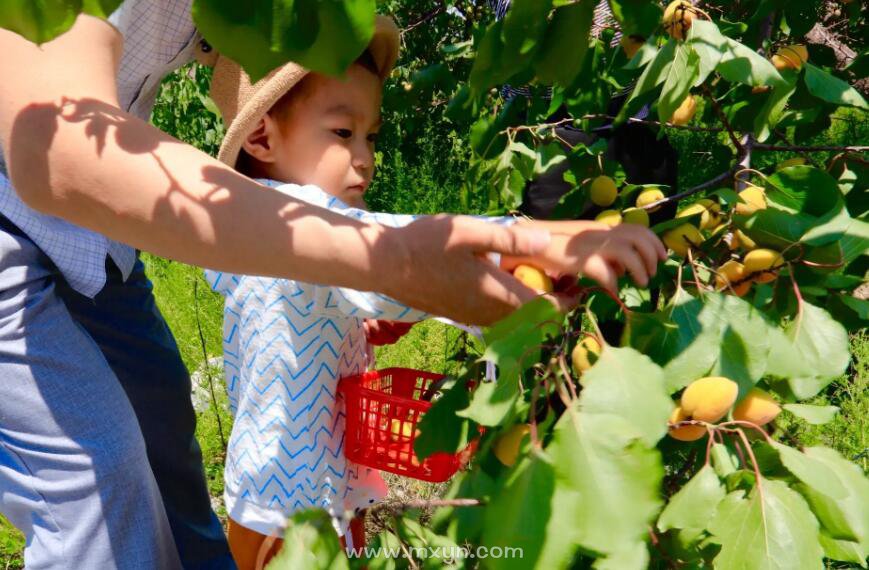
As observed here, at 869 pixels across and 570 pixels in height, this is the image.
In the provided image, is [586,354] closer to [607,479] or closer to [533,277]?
[533,277]

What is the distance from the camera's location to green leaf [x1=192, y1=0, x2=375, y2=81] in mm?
523

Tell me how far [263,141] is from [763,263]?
1096 millimetres

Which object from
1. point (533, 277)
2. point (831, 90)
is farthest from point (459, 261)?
point (831, 90)

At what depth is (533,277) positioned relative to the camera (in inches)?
31.8

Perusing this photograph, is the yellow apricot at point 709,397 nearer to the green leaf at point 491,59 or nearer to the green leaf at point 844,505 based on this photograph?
the green leaf at point 844,505

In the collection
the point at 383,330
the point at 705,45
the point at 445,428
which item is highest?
the point at 705,45

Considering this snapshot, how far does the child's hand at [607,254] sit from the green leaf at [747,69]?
0.25 metres

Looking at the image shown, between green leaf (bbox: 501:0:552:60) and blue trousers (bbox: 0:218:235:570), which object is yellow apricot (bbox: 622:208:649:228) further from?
blue trousers (bbox: 0:218:235:570)

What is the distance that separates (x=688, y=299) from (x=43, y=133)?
0.63 meters

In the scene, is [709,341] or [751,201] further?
[751,201]

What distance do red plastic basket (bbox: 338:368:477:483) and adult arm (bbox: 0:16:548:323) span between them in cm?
56

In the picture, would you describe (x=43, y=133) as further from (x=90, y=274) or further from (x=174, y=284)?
(x=174, y=284)

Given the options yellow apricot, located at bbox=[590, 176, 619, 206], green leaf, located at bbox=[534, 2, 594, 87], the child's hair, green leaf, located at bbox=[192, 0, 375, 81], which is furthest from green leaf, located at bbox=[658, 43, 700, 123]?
the child's hair

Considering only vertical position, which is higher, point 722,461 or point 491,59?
point 491,59
